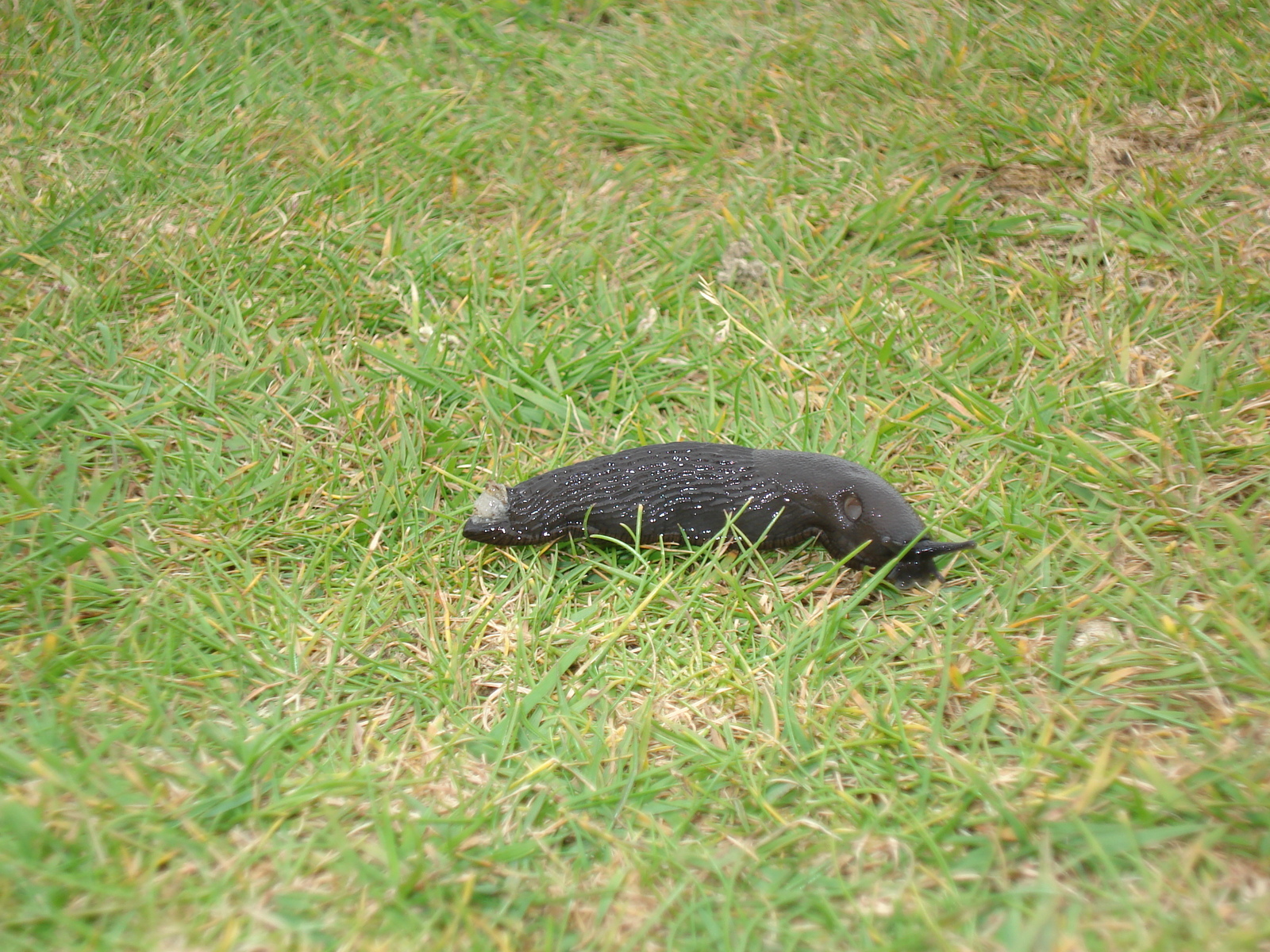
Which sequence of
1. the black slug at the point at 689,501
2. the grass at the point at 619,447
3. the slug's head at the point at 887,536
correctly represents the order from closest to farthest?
the grass at the point at 619,447 < the slug's head at the point at 887,536 < the black slug at the point at 689,501

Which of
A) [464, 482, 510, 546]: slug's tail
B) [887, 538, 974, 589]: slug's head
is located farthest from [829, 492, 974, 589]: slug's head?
[464, 482, 510, 546]: slug's tail

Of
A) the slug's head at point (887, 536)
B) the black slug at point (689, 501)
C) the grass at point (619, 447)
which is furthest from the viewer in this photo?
the black slug at point (689, 501)

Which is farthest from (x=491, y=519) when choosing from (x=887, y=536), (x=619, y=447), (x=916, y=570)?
(x=916, y=570)

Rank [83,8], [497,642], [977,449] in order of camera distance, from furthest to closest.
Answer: [83,8] → [977,449] → [497,642]

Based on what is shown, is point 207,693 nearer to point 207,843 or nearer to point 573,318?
point 207,843

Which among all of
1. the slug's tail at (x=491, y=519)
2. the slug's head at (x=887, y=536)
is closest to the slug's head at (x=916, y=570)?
the slug's head at (x=887, y=536)

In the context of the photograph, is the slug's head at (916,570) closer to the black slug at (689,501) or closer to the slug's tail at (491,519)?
the black slug at (689,501)

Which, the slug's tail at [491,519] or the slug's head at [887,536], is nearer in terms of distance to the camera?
the slug's head at [887,536]

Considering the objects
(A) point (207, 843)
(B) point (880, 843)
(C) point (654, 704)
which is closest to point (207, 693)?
(A) point (207, 843)

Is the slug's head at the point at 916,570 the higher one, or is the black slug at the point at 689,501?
the black slug at the point at 689,501
